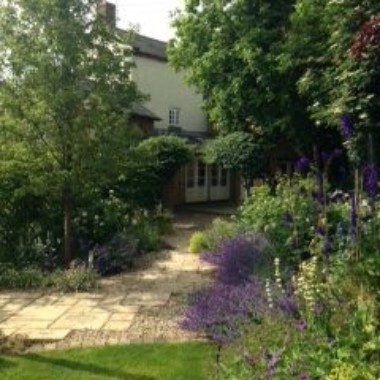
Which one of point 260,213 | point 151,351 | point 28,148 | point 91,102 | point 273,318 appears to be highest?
point 91,102

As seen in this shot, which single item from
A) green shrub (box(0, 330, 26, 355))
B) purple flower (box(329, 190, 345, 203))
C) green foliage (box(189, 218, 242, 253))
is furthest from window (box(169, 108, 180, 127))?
green shrub (box(0, 330, 26, 355))

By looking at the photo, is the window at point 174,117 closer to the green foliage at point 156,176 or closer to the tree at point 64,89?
the green foliage at point 156,176

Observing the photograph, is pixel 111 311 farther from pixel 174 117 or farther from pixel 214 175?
pixel 174 117

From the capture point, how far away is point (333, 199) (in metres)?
10.4

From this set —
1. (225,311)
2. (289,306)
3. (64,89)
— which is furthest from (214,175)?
(289,306)

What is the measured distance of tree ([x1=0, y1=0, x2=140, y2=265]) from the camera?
12.3m

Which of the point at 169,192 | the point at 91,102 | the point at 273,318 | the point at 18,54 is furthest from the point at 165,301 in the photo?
the point at 169,192

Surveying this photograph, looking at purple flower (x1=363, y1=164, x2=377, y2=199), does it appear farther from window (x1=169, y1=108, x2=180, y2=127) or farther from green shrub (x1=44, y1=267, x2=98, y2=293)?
window (x1=169, y1=108, x2=180, y2=127)

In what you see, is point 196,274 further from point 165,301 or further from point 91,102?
point 91,102

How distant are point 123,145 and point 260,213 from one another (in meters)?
2.92

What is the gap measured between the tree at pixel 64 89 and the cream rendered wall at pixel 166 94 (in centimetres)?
1809

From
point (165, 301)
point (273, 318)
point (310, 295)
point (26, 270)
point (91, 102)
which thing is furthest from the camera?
point (91, 102)

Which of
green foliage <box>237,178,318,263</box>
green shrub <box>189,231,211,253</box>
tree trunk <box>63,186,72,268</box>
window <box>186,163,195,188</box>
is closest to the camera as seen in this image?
green foliage <box>237,178,318,263</box>

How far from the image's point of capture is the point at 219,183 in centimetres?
3441
